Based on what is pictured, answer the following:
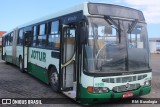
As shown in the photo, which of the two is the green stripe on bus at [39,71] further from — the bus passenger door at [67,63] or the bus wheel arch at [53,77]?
the bus passenger door at [67,63]

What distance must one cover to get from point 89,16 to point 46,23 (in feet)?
12.8

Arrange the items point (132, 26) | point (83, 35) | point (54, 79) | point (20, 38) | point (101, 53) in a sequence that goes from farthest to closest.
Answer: point (20, 38)
point (54, 79)
point (132, 26)
point (101, 53)
point (83, 35)

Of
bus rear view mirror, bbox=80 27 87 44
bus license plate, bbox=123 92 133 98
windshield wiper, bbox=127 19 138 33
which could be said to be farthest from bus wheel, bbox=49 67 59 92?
windshield wiper, bbox=127 19 138 33

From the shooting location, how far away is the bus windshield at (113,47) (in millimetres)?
7059

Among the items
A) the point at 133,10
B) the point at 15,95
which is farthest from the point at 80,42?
the point at 15,95

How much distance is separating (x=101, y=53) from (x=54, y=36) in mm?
2925

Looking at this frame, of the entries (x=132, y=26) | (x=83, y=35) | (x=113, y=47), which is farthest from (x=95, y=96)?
(x=132, y=26)

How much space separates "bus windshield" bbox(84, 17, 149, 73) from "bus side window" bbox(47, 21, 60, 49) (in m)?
2.24

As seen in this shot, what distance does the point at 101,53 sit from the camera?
711 cm

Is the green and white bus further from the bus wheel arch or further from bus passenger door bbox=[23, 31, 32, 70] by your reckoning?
bus passenger door bbox=[23, 31, 32, 70]

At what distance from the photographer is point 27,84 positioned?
11.4 m

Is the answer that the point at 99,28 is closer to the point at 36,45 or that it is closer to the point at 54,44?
the point at 54,44

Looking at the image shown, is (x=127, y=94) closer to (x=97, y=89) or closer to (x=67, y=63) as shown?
(x=97, y=89)

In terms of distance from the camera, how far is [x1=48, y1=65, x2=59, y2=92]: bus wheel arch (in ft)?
30.5
